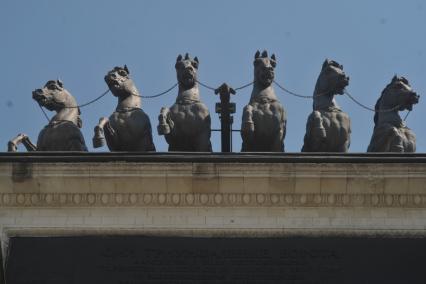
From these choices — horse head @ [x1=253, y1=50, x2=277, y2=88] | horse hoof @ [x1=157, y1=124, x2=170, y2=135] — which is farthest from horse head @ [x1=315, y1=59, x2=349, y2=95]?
horse hoof @ [x1=157, y1=124, x2=170, y2=135]

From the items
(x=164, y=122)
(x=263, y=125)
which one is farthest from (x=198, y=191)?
(x=263, y=125)

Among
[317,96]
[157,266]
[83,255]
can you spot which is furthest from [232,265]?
[317,96]

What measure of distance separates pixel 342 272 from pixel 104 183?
4182 millimetres

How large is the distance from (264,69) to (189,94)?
4.74 feet

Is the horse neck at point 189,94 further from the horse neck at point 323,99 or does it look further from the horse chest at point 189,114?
the horse neck at point 323,99

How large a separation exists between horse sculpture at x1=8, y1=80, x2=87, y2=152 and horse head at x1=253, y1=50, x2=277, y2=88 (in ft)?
11.0

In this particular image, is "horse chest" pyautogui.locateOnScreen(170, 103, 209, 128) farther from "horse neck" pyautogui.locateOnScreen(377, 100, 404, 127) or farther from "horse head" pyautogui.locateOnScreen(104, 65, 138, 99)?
"horse neck" pyautogui.locateOnScreen(377, 100, 404, 127)

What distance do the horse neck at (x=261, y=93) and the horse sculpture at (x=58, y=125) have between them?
3.17 metres

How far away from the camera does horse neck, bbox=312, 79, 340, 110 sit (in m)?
21.1

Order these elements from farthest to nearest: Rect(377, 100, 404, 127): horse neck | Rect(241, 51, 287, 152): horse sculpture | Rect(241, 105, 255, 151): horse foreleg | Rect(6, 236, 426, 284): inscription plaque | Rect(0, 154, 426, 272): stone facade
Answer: Rect(377, 100, 404, 127): horse neck
Rect(241, 51, 287, 152): horse sculpture
Rect(241, 105, 255, 151): horse foreleg
Rect(0, 154, 426, 272): stone facade
Rect(6, 236, 426, 284): inscription plaque

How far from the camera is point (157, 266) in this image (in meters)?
18.7

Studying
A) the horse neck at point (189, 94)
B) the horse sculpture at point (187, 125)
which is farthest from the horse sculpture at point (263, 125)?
the horse neck at point (189, 94)

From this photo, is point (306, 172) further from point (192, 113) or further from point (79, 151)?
point (79, 151)

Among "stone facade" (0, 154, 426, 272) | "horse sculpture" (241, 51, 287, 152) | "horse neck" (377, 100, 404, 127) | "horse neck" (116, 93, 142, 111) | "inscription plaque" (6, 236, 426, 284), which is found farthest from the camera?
"horse neck" (116, 93, 142, 111)
